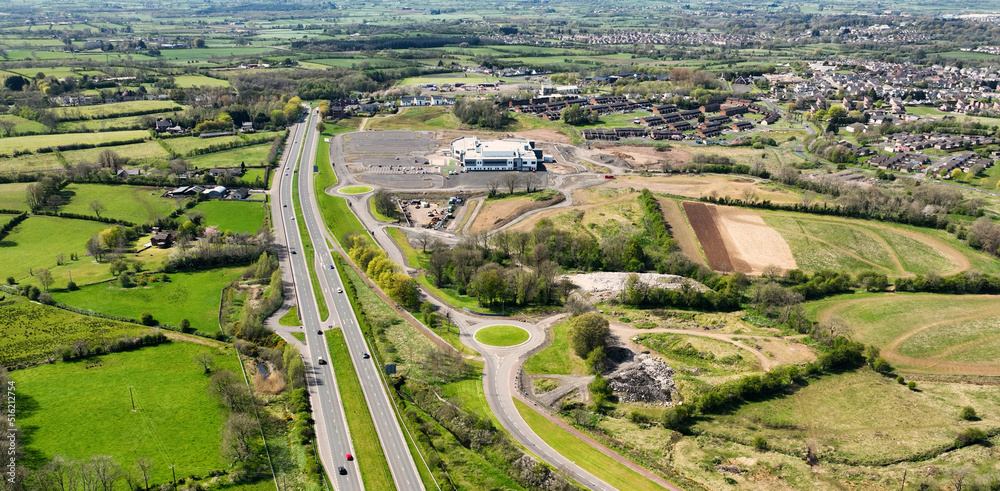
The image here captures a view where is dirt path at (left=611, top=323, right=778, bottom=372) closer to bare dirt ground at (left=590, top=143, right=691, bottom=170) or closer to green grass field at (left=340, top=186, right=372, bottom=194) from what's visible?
green grass field at (left=340, top=186, right=372, bottom=194)

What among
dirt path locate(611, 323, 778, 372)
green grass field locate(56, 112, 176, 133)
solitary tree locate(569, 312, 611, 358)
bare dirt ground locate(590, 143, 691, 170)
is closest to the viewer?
solitary tree locate(569, 312, 611, 358)

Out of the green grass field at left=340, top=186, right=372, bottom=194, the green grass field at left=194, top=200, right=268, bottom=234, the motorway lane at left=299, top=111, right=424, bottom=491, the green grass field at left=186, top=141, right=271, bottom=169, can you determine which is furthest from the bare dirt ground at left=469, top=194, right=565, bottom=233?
the green grass field at left=186, top=141, right=271, bottom=169

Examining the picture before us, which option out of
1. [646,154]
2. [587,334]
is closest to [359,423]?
[587,334]

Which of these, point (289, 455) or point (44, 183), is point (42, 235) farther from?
point (289, 455)

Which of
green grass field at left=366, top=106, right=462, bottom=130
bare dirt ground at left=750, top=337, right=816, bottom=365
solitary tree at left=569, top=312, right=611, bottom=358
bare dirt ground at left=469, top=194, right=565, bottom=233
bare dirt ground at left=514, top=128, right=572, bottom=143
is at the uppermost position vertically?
green grass field at left=366, top=106, right=462, bottom=130

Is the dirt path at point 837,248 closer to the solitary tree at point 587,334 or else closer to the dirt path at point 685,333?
the dirt path at point 685,333

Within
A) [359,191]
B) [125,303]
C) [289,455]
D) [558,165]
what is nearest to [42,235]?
[125,303]
